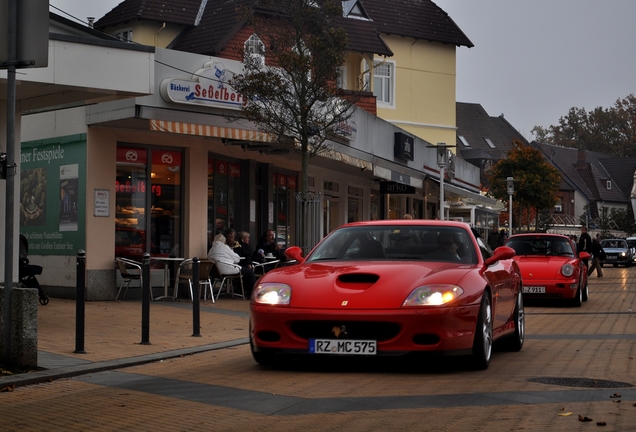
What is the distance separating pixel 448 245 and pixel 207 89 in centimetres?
1071

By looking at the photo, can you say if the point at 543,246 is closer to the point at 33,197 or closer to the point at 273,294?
the point at 33,197

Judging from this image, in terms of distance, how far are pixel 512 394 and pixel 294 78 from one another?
12393 mm

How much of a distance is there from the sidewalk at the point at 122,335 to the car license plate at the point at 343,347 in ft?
7.31

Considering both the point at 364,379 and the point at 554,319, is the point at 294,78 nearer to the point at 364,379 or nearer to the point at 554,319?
the point at 554,319

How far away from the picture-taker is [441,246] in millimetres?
10250

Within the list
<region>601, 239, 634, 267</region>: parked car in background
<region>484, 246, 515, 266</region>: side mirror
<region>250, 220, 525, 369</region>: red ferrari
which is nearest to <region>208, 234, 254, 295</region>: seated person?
<region>250, 220, 525, 369</region>: red ferrari

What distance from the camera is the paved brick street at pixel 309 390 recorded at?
22.1 ft

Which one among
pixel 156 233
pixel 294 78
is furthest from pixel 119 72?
pixel 156 233

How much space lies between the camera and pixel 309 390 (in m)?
8.09

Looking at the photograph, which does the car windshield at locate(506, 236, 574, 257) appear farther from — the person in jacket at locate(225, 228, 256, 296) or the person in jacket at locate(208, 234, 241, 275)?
the person in jacket at locate(208, 234, 241, 275)

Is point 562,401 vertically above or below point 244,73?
below

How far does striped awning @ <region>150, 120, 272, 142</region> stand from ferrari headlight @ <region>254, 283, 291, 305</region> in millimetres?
9989

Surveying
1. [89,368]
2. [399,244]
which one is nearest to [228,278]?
[399,244]

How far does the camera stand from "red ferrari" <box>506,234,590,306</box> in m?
20.2
